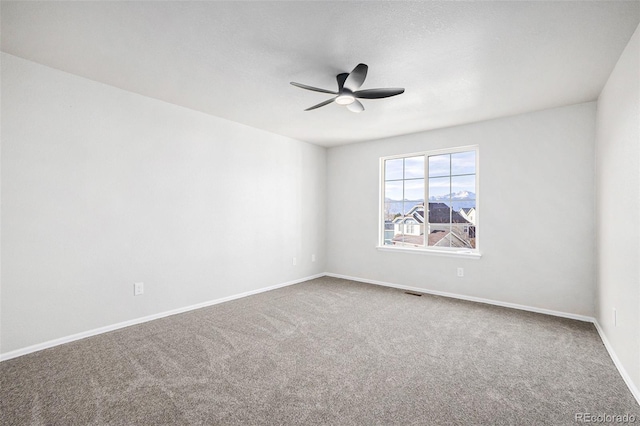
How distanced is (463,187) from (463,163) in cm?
36

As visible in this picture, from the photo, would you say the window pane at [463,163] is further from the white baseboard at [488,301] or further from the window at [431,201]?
the white baseboard at [488,301]

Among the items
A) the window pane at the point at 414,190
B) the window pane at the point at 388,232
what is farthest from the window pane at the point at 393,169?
the window pane at the point at 388,232

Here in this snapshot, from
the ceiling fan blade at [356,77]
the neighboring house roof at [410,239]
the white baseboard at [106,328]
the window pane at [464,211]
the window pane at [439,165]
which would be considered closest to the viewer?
the ceiling fan blade at [356,77]

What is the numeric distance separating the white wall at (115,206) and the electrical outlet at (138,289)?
0.21 feet

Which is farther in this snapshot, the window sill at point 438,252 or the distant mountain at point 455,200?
the distant mountain at point 455,200

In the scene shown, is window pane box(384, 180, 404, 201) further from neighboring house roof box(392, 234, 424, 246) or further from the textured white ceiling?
the textured white ceiling

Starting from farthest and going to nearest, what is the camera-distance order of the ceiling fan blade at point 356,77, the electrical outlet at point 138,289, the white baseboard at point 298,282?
the electrical outlet at point 138,289
the white baseboard at point 298,282
the ceiling fan blade at point 356,77

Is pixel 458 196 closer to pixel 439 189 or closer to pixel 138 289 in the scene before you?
pixel 439 189

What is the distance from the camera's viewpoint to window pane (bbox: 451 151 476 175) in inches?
170

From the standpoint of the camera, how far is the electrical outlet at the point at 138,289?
3237mm

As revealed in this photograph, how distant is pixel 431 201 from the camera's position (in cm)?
470

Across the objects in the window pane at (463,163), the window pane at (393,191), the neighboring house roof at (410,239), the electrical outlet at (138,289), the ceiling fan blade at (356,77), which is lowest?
the electrical outlet at (138,289)

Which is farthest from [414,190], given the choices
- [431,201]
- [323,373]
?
[323,373]

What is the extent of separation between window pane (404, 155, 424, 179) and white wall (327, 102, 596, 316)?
197 millimetres
